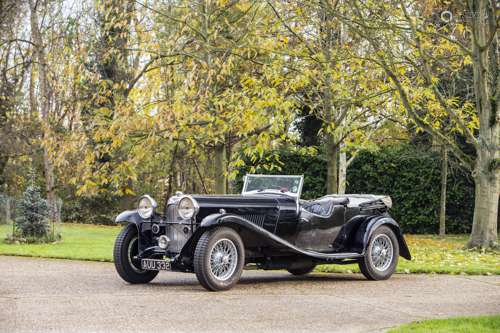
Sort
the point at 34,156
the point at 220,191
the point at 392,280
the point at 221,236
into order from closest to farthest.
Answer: the point at 221,236 < the point at 392,280 < the point at 220,191 < the point at 34,156

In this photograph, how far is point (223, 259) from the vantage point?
30.9 ft

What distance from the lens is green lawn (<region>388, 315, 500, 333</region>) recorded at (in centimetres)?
655

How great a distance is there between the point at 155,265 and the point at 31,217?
28.8 feet

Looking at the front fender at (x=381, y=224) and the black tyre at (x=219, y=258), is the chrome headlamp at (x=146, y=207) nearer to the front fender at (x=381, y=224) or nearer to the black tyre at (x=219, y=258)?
the black tyre at (x=219, y=258)

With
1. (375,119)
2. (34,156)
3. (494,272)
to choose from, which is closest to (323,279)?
(494,272)

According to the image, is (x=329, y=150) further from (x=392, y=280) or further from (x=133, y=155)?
(x=392, y=280)

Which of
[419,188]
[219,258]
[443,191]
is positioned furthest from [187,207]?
[419,188]

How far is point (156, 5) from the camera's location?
19.0m

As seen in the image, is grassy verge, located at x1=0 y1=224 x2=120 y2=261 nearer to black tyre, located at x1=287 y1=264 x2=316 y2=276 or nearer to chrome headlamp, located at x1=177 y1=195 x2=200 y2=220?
black tyre, located at x1=287 y1=264 x2=316 y2=276

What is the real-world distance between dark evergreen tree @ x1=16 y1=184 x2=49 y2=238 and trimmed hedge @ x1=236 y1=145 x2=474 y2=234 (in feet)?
23.6

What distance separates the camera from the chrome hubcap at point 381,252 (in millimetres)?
11125

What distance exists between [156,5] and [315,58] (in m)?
5.08

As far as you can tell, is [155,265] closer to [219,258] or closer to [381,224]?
[219,258]

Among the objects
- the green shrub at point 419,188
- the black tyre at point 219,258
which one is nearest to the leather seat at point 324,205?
the black tyre at point 219,258
